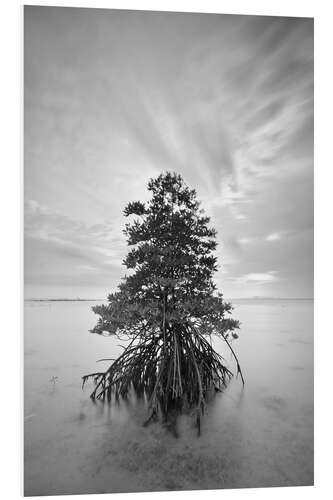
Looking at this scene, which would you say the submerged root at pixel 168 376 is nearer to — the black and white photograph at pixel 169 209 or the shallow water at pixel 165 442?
the black and white photograph at pixel 169 209

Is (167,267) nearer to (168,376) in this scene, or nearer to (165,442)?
(168,376)

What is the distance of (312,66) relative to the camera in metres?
2.79

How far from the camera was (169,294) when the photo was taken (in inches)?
119

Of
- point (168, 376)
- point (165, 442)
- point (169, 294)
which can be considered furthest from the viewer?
point (169, 294)

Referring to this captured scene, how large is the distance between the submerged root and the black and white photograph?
0.02 metres

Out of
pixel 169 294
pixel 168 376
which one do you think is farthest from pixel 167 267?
pixel 168 376

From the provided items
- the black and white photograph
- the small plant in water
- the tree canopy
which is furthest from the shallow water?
the tree canopy

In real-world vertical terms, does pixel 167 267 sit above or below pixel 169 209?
below

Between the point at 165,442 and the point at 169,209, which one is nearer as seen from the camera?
the point at 165,442

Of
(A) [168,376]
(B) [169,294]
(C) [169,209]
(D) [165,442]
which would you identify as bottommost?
(D) [165,442]

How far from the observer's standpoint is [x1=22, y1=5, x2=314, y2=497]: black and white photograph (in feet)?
8.36

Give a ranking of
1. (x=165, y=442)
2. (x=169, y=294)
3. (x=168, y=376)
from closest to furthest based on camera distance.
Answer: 1. (x=165, y=442)
2. (x=168, y=376)
3. (x=169, y=294)

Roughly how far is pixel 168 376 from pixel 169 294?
2.93ft
